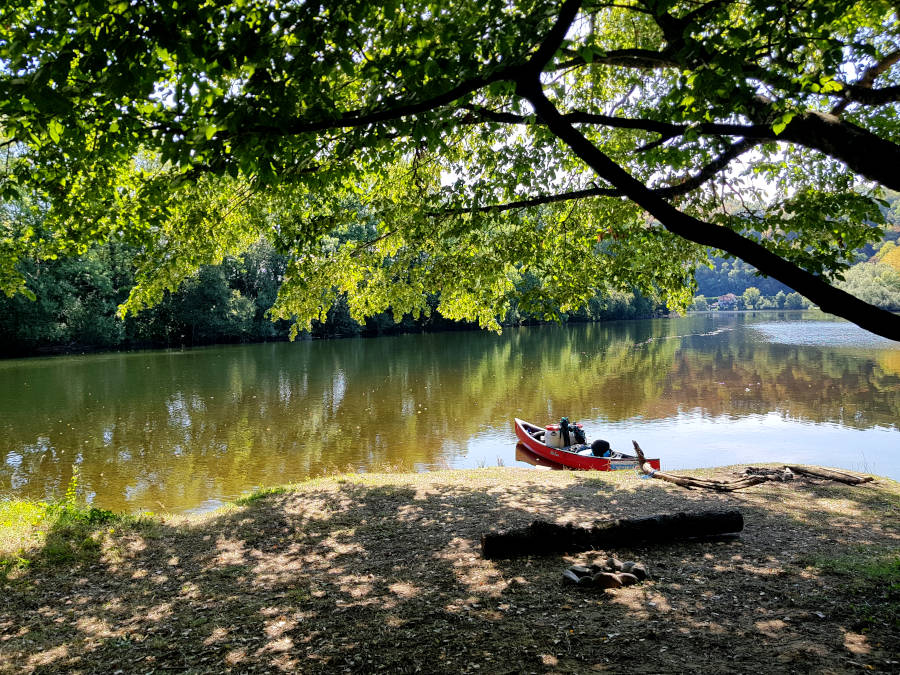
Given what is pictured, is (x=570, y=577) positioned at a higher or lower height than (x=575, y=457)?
higher

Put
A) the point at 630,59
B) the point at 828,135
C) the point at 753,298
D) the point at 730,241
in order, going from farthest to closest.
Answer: the point at 753,298 → the point at 630,59 → the point at 828,135 → the point at 730,241

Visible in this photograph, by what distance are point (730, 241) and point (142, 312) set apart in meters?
55.3

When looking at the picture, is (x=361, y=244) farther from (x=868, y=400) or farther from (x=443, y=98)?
(x=868, y=400)

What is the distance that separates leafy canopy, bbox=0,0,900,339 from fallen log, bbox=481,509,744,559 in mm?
3060

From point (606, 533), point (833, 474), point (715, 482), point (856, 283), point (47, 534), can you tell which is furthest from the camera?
point (856, 283)

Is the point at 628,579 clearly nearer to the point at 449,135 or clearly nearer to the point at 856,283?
the point at 449,135

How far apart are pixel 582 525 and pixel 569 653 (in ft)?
7.38

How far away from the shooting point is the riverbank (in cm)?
395

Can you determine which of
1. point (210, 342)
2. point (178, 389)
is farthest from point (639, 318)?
point (178, 389)

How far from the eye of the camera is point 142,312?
50.2 metres

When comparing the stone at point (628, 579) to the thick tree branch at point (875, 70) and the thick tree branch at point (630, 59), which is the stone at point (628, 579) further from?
the thick tree branch at point (875, 70)

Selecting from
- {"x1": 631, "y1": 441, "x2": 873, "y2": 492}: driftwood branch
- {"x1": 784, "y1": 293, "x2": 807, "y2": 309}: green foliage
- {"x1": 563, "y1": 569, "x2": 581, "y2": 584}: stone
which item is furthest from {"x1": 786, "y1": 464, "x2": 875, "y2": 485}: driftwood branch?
{"x1": 784, "y1": 293, "x2": 807, "y2": 309}: green foliage

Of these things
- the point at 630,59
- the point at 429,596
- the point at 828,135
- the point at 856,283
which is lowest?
→ the point at 429,596

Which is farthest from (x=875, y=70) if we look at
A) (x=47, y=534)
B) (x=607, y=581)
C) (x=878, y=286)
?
(x=878, y=286)
